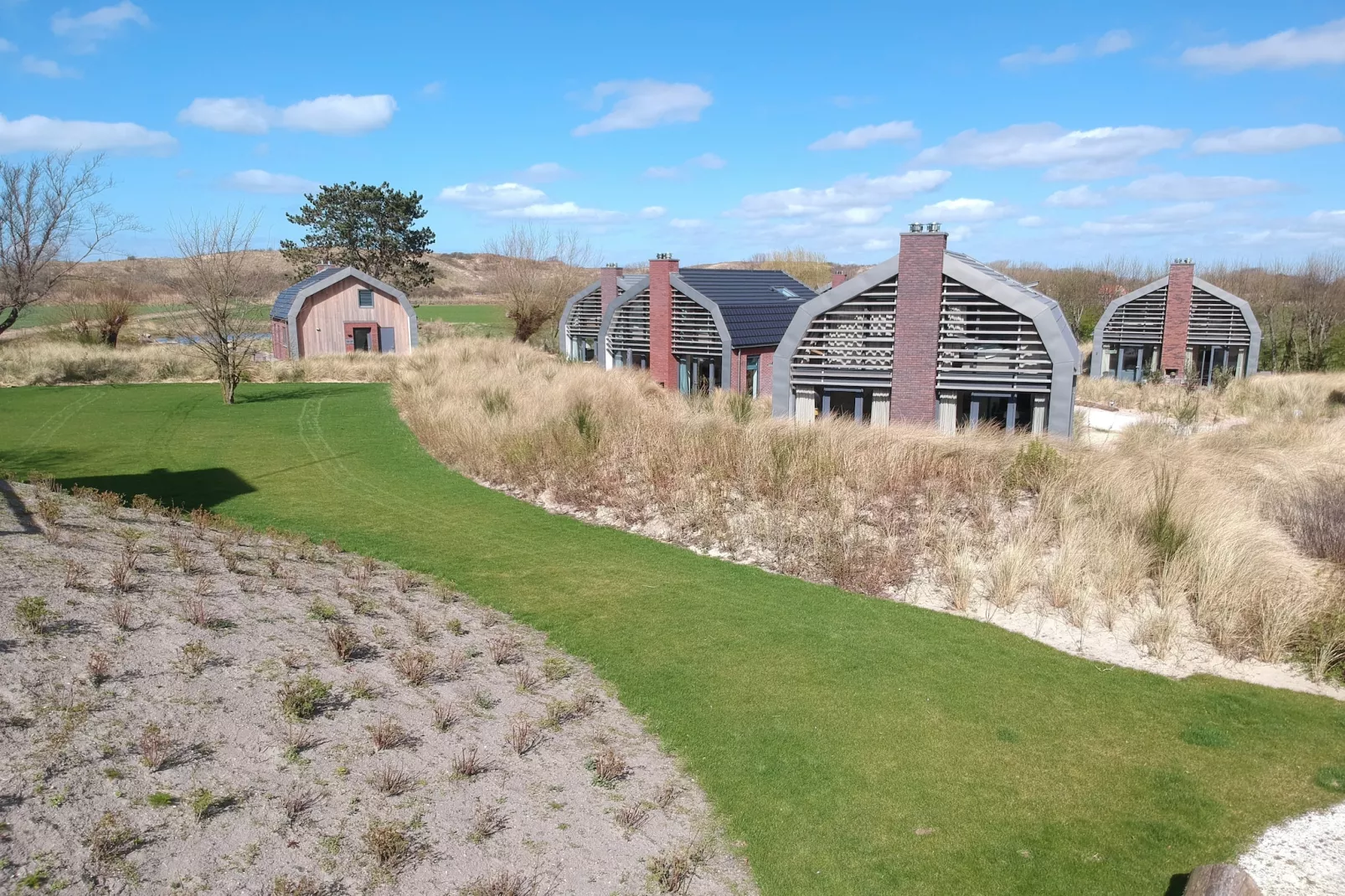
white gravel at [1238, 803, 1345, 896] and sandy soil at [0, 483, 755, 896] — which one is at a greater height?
sandy soil at [0, 483, 755, 896]

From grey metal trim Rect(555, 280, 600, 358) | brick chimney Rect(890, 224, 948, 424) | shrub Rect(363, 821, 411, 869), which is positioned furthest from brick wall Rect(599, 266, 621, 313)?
shrub Rect(363, 821, 411, 869)

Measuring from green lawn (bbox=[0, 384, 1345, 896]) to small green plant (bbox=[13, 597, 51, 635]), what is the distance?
4.23 metres

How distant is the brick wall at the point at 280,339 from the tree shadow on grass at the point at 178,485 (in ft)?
76.2

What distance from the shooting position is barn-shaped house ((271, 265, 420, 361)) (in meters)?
35.8

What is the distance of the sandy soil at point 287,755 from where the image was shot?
16.1 feet

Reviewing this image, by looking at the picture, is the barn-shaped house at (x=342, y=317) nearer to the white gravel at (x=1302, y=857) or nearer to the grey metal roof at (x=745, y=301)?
the grey metal roof at (x=745, y=301)

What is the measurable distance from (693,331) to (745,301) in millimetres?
2356

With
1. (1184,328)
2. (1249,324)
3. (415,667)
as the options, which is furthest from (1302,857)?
(1249,324)

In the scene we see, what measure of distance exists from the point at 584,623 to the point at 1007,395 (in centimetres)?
1127

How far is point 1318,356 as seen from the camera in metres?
34.2

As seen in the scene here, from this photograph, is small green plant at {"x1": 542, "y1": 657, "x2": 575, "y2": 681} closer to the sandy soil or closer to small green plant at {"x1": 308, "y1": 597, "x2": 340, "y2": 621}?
the sandy soil

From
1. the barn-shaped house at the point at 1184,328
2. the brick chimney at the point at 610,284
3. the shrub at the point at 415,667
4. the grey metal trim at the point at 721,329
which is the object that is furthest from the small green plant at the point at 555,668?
the barn-shaped house at the point at 1184,328

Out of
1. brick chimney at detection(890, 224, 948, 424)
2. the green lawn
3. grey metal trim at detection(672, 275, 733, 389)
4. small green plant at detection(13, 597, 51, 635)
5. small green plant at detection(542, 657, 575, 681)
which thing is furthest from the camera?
grey metal trim at detection(672, 275, 733, 389)

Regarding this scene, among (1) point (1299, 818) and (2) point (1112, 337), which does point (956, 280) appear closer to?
(1) point (1299, 818)
